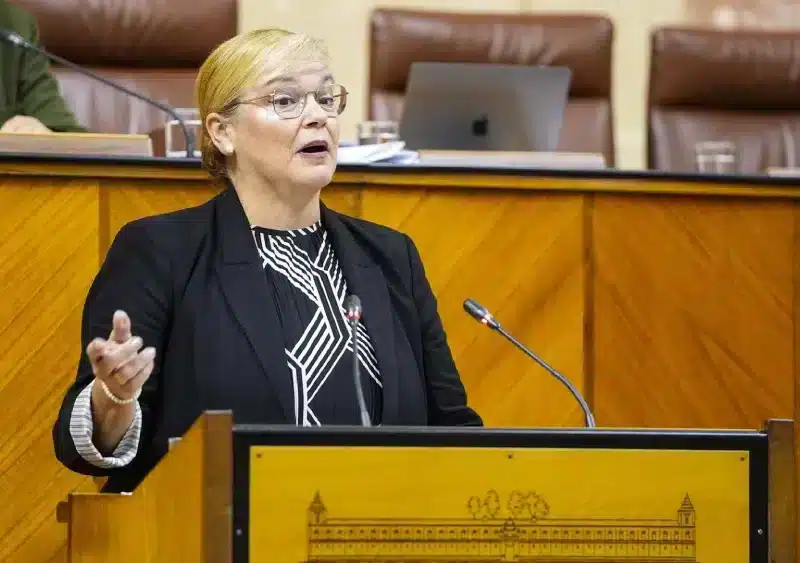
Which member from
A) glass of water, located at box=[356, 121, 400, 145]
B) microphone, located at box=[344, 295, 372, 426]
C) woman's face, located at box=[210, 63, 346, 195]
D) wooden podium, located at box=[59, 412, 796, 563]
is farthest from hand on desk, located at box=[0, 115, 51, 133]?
wooden podium, located at box=[59, 412, 796, 563]

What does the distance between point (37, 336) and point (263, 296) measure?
675mm

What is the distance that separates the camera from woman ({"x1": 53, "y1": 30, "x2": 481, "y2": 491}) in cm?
171

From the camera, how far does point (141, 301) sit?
1.71 metres

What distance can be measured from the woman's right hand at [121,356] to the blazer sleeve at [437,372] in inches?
21.6

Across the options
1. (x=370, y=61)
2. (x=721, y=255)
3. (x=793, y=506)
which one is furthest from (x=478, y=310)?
(x=370, y=61)

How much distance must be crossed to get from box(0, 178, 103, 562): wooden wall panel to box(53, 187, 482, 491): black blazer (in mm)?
537

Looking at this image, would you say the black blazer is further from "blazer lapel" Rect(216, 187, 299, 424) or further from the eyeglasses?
the eyeglasses

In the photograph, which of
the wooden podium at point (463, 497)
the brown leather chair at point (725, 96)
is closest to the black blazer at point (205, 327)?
the wooden podium at point (463, 497)

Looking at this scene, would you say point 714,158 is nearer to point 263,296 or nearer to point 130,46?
point 130,46

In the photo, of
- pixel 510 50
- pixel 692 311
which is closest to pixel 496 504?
pixel 692 311

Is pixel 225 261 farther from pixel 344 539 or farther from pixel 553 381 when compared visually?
pixel 553 381

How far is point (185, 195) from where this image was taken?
2385mm

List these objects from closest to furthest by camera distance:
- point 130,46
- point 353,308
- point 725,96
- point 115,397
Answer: point 115,397 < point 353,308 < point 130,46 < point 725,96

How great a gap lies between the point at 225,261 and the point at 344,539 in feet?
1.90
